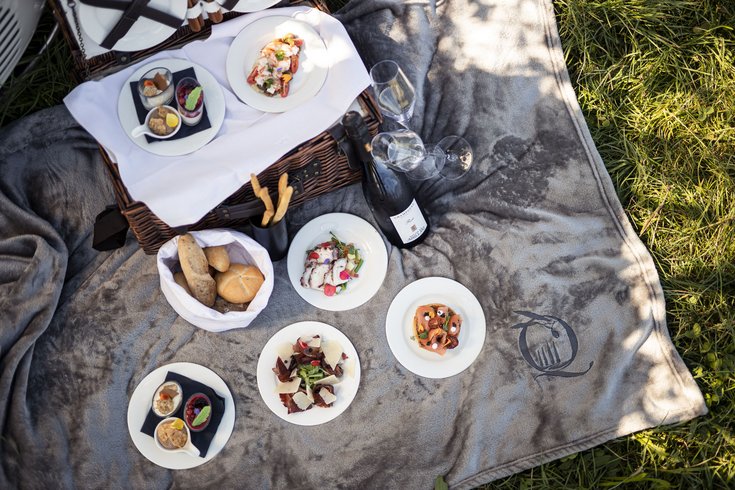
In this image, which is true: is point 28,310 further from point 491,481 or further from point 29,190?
point 491,481

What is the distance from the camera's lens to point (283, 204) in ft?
5.77

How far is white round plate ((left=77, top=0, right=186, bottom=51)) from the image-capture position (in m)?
1.77

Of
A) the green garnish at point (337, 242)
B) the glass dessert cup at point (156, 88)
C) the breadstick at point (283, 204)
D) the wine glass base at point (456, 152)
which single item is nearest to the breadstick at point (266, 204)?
the breadstick at point (283, 204)

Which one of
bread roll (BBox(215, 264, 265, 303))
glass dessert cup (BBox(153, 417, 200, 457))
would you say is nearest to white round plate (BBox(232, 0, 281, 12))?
bread roll (BBox(215, 264, 265, 303))

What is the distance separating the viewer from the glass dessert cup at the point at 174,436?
185cm

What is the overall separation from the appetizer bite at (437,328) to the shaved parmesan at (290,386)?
377 mm

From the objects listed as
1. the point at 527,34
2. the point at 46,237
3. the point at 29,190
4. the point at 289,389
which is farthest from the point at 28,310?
the point at 527,34

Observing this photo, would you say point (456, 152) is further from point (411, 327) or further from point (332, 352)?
point (332, 352)

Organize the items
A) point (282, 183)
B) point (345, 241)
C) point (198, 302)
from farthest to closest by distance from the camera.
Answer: point (345, 241) < point (198, 302) < point (282, 183)

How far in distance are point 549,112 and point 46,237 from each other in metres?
1.63

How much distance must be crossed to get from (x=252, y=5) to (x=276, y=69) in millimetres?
247

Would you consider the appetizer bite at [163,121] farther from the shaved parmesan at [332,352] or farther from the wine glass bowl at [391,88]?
the shaved parmesan at [332,352]

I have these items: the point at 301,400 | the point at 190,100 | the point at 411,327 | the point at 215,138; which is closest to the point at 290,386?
the point at 301,400

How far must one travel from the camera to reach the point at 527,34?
7.23 ft
